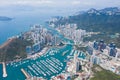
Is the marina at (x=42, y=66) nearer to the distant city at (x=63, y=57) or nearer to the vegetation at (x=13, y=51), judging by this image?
the distant city at (x=63, y=57)

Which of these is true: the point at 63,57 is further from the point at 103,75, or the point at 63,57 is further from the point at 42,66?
the point at 103,75

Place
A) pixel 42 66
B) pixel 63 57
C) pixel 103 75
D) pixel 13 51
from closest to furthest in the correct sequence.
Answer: pixel 103 75 < pixel 42 66 < pixel 63 57 < pixel 13 51

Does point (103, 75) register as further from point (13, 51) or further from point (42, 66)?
point (13, 51)

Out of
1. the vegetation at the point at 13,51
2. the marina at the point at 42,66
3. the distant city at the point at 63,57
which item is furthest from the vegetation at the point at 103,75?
the vegetation at the point at 13,51

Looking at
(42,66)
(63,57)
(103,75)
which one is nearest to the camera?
(103,75)

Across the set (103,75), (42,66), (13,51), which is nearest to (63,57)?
(42,66)

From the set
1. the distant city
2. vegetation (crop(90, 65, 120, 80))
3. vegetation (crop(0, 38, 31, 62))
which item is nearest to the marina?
the distant city

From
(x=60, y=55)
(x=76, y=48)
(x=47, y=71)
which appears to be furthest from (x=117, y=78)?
(x=76, y=48)

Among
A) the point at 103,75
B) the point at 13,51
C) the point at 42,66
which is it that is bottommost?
the point at 42,66

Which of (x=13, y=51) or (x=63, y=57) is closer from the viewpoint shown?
(x=63, y=57)

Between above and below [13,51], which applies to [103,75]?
below
